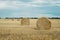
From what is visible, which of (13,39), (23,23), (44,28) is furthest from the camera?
(23,23)

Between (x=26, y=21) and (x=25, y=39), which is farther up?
(x=25, y=39)

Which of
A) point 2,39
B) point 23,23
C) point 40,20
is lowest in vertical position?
point 23,23

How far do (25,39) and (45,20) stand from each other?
7162mm

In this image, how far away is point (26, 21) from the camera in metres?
20.6

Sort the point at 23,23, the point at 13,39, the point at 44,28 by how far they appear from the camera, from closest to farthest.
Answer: the point at 13,39
the point at 44,28
the point at 23,23

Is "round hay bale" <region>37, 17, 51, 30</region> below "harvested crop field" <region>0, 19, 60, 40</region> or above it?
below

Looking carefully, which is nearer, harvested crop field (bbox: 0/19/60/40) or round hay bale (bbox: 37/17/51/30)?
harvested crop field (bbox: 0/19/60/40)

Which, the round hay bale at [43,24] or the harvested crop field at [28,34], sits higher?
the harvested crop field at [28,34]

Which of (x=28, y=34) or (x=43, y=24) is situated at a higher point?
(x=28, y=34)

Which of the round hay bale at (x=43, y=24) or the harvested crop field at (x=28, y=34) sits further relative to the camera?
the round hay bale at (x=43, y=24)

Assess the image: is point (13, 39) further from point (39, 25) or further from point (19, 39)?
point (39, 25)

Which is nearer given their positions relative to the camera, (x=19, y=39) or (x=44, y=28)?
(x=19, y=39)

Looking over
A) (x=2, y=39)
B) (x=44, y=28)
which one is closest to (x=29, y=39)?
(x=2, y=39)

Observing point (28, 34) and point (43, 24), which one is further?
point (43, 24)
